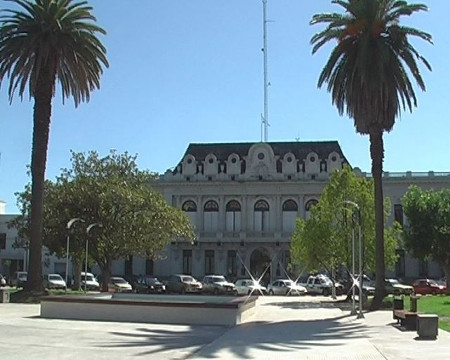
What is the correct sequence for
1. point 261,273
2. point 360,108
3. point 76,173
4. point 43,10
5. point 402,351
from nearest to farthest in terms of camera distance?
point 402,351 → point 360,108 → point 43,10 → point 76,173 → point 261,273

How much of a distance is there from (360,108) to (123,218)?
2024 centimetres

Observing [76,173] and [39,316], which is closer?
[39,316]

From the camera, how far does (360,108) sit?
36750mm

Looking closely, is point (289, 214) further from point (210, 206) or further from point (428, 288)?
point (428, 288)

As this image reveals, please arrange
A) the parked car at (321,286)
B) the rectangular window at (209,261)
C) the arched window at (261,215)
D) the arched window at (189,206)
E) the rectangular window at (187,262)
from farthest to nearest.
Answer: the arched window at (189,206) < the rectangular window at (187,262) < the rectangular window at (209,261) < the arched window at (261,215) < the parked car at (321,286)

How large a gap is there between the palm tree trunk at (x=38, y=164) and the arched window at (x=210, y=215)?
A: 145ft

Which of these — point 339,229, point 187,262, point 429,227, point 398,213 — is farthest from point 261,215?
point 339,229

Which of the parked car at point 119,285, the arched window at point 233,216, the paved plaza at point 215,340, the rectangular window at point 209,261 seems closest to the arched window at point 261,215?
the arched window at point 233,216

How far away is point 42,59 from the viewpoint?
3950cm

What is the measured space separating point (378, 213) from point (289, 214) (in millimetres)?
44692

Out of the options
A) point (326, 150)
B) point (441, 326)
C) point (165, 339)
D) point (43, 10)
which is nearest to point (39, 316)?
point (165, 339)

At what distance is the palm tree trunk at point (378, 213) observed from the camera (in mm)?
36938

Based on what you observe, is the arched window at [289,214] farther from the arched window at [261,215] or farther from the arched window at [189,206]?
the arched window at [189,206]

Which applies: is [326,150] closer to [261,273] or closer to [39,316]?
[261,273]
